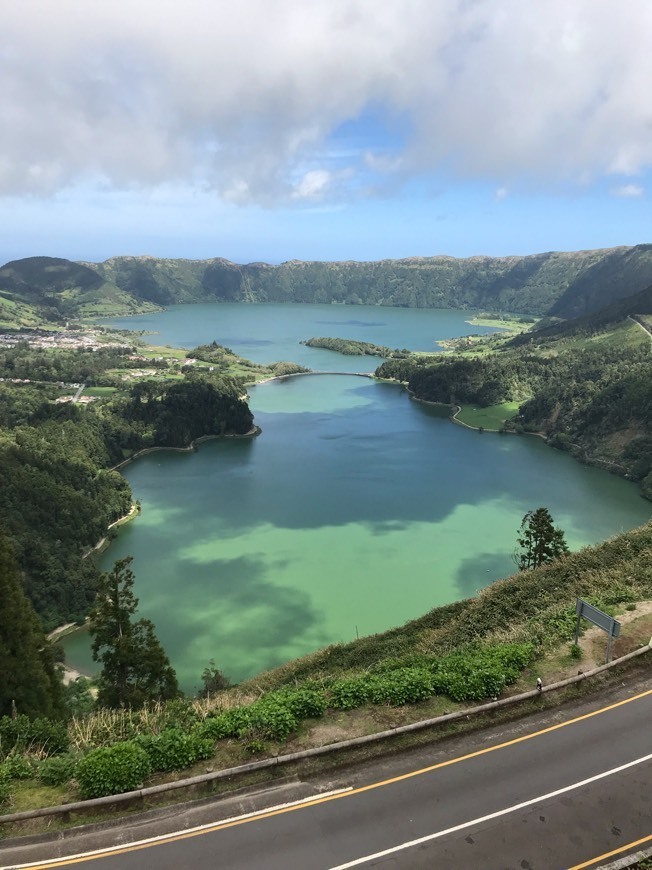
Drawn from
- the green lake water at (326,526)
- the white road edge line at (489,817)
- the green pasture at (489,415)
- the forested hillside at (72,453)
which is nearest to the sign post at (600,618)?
the white road edge line at (489,817)

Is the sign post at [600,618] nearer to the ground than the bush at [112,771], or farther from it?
farther from it

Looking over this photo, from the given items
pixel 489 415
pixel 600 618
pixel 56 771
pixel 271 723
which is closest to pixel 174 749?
pixel 271 723

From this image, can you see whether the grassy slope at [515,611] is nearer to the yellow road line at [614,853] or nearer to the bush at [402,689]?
the bush at [402,689]

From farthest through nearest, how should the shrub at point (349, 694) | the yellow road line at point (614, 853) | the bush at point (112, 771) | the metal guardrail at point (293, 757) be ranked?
the shrub at point (349, 694)
the bush at point (112, 771)
the metal guardrail at point (293, 757)
the yellow road line at point (614, 853)

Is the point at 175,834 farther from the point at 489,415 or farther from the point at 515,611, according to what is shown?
the point at 489,415

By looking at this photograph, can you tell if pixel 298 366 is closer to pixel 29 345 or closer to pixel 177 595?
pixel 29 345

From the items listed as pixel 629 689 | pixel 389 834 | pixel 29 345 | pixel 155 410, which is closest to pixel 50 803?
pixel 389 834
